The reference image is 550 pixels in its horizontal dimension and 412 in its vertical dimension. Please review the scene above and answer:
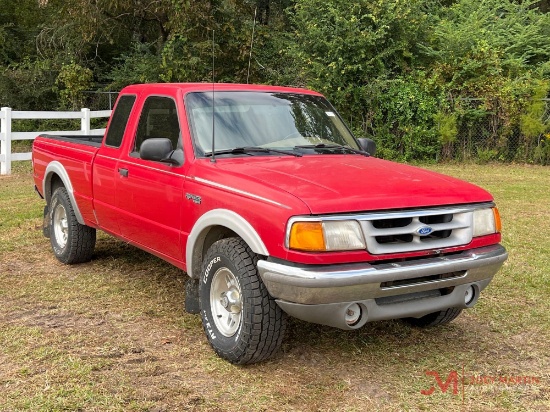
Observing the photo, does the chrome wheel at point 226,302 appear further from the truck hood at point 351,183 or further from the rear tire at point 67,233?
the rear tire at point 67,233

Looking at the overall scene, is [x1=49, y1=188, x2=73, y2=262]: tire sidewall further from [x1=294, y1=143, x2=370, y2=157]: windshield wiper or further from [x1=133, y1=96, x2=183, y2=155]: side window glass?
[x1=294, y1=143, x2=370, y2=157]: windshield wiper

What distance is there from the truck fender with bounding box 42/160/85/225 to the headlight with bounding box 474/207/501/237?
3.82m

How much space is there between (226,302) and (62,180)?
10.3 ft

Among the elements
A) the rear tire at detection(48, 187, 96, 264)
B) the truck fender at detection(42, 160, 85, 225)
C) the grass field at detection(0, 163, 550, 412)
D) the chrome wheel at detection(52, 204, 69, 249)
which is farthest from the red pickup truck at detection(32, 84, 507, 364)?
the chrome wheel at detection(52, 204, 69, 249)

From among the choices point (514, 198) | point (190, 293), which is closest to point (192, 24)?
point (514, 198)

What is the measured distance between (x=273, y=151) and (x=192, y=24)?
A: 1640 centimetres

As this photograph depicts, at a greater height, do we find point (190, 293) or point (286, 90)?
point (286, 90)

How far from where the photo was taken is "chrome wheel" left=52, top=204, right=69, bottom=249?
6594 millimetres

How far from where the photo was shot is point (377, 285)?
141 inches

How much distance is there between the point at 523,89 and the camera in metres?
16.2

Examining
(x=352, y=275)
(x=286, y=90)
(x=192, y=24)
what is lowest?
(x=352, y=275)

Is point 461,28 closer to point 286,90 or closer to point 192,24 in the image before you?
point 192,24

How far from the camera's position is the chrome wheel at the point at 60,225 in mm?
6594

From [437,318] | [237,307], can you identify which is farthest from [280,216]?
[437,318]
